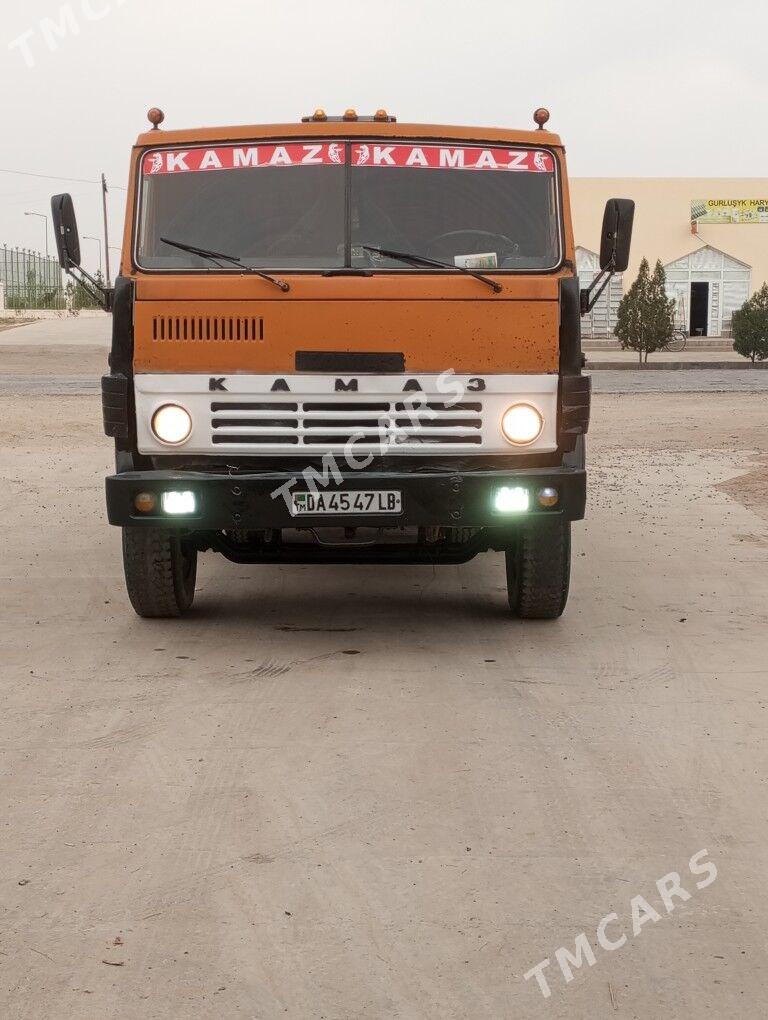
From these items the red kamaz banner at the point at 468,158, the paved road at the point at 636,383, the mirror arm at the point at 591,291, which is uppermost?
the red kamaz banner at the point at 468,158

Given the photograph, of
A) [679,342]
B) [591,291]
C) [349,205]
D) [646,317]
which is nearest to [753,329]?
[646,317]

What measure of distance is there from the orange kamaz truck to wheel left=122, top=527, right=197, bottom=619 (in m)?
0.16

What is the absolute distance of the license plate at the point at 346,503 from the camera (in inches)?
266

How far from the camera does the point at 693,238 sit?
53281 millimetres

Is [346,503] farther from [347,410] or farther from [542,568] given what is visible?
[542,568]

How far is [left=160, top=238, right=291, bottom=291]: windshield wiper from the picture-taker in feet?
22.3

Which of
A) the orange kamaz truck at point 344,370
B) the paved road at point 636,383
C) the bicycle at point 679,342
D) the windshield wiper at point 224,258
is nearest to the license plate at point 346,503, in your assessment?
the orange kamaz truck at point 344,370

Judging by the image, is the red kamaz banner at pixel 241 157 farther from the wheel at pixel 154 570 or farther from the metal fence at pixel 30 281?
the metal fence at pixel 30 281

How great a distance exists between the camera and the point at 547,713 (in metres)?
5.77

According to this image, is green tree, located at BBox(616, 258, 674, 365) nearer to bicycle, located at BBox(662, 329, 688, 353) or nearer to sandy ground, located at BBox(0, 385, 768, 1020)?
bicycle, located at BBox(662, 329, 688, 353)

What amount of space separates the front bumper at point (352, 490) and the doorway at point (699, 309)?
154 feet

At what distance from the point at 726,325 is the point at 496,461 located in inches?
1881

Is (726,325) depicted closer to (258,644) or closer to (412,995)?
(258,644)

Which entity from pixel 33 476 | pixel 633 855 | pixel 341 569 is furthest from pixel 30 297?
pixel 633 855
